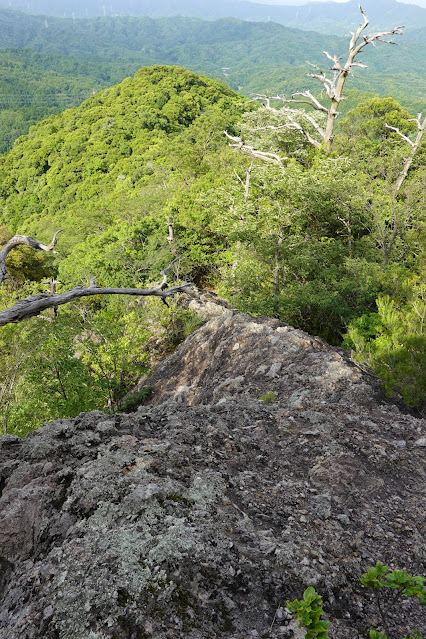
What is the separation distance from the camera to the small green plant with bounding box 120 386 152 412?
1040 centimetres

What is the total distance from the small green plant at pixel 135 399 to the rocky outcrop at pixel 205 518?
519cm

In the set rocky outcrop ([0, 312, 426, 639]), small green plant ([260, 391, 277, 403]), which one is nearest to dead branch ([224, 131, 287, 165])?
small green plant ([260, 391, 277, 403])

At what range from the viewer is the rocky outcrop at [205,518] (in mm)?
2369

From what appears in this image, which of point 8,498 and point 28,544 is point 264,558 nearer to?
point 28,544

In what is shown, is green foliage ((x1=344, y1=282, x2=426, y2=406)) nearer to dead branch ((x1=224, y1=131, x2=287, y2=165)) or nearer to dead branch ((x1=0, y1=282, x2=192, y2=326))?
dead branch ((x1=0, y1=282, x2=192, y2=326))

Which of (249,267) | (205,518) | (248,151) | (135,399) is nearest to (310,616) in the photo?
(205,518)

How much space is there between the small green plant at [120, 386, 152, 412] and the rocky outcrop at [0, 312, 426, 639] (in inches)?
204

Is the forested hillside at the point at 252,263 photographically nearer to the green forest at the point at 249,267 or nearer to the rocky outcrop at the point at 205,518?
the green forest at the point at 249,267

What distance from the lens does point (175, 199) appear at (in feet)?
72.7

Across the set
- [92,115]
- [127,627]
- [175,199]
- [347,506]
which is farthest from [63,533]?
[92,115]

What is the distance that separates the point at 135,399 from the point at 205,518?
776cm

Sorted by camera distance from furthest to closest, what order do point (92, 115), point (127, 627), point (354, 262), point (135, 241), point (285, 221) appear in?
point (92, 115) < point (135, 241) < point (285, 221) < point (354, 262) < point (127, 627)

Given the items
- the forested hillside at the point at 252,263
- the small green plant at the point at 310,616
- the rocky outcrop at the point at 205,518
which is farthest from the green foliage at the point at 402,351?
the small green plant at the point at 310,616

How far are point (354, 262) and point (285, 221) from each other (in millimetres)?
2560
